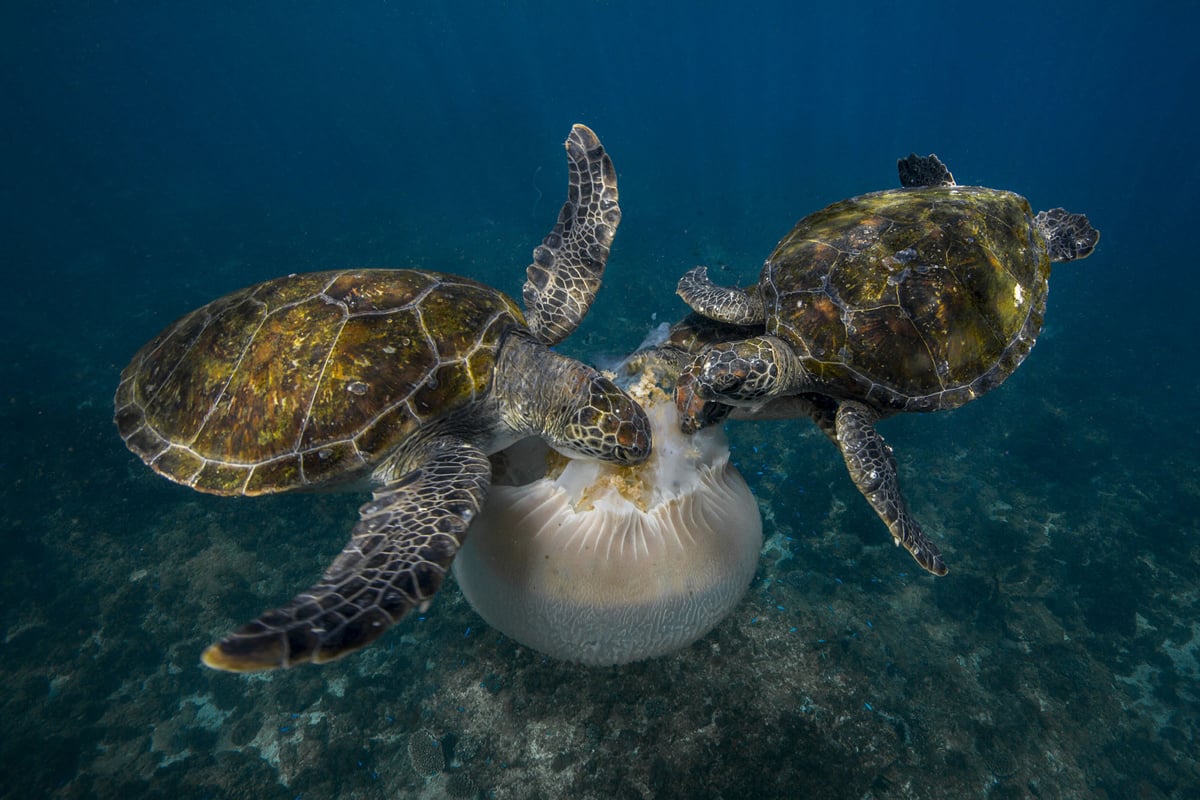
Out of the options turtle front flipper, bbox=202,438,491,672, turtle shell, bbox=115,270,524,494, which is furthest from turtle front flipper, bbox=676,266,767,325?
turtle front flipper, bbox=202,438,491,672

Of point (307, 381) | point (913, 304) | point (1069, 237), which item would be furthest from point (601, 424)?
point (1069, 237)

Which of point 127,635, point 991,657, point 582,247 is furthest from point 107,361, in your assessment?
point 991,657

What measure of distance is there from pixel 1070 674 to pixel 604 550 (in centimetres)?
736

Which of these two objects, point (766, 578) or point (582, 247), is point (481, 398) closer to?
point (582, 247)

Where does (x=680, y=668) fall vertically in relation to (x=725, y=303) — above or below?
below

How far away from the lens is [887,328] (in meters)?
3.95

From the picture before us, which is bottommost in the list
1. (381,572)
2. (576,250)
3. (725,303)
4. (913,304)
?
(381,572)

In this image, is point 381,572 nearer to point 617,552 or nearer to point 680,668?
point 617,552

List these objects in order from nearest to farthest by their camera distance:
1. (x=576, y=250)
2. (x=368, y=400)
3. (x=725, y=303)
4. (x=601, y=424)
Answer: (x=601, y=424) → (x=368, y=400) → (x=725, y=303) → (x=576, y=250)

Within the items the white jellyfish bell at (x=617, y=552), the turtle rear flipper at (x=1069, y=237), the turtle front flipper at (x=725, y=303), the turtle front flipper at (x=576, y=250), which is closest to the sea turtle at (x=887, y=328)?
the turtle front flipper at (x=725, y=303)

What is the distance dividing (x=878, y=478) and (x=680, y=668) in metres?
2.78

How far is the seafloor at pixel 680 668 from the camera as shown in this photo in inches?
195

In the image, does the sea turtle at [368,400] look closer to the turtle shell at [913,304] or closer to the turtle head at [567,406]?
the turtle head at [567,406]

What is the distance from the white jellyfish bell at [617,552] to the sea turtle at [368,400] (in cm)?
26
